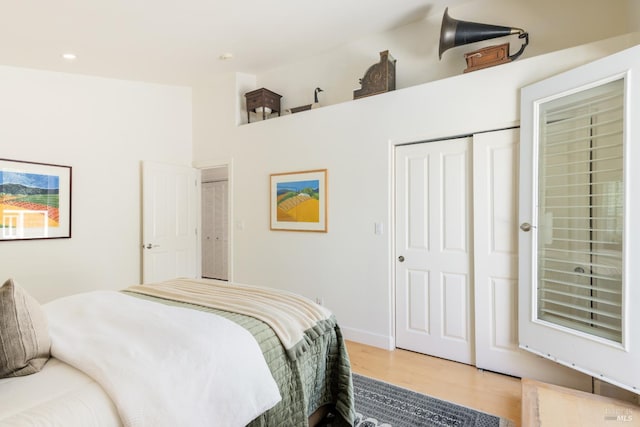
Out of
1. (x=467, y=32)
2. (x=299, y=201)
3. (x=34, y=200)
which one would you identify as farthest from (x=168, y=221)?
(x=467, y=32)

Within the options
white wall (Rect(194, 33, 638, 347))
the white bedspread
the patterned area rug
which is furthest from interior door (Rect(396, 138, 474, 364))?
the white bedspread

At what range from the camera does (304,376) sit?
63.6 inches

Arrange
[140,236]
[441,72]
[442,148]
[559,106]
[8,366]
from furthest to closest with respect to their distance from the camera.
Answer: [140,236]
[441,72]
[442,148]
[559,106]
[8,366]

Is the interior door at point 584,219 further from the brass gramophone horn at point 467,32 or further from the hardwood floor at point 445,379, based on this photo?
the brass gramophone horn at point 467,32

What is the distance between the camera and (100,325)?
56.1 inches

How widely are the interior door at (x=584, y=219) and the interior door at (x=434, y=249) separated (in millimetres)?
456

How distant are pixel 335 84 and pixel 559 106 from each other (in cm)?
216

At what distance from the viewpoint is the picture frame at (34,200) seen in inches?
122

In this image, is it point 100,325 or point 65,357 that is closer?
point 65,357

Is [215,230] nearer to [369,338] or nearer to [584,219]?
[369,338]

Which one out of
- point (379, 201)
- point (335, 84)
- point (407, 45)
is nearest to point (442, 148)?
point (379, 201)

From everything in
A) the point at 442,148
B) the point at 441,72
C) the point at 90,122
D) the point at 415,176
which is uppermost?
the point at 441,72

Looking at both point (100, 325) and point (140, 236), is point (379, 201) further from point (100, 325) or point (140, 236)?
point (140, 236)

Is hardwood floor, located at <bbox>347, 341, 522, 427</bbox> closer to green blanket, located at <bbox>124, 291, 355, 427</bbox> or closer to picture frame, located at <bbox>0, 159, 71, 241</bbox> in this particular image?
green blanket, located at <bbox>124, 291, 355, 427</bbox>
